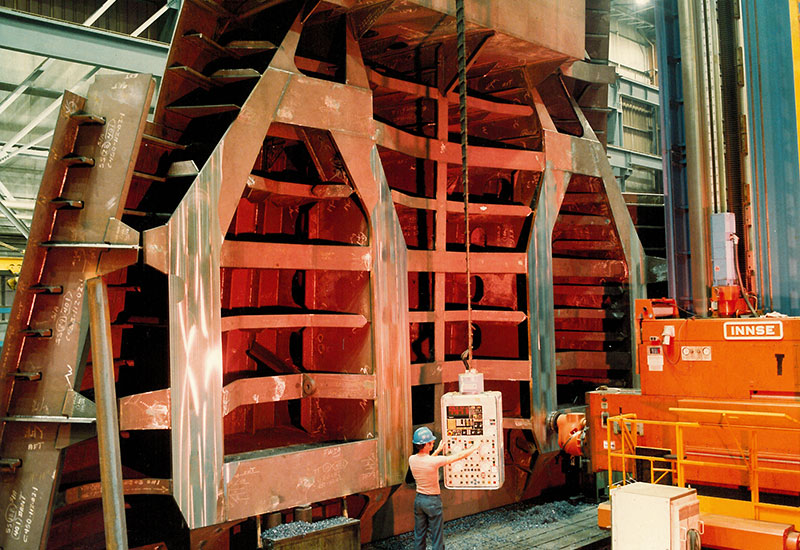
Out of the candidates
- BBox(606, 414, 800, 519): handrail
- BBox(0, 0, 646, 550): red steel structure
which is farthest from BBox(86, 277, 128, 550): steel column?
BBox(606, 414, 800, 519): handrail

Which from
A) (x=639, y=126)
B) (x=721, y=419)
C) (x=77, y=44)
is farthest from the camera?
(x=639, y=126)

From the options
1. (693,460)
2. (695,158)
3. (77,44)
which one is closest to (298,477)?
(693,460)

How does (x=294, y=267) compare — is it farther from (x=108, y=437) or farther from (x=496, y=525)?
(x=496, y=525)

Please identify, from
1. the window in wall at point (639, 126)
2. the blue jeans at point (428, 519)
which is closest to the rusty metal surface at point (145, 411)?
the blue jeans at point (428, 519)

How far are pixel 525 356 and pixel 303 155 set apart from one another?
3744mm

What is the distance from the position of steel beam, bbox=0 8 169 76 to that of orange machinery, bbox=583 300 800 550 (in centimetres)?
872

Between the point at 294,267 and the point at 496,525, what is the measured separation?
4.05 m

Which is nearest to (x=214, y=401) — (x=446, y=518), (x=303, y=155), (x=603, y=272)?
(x=303, y=155)

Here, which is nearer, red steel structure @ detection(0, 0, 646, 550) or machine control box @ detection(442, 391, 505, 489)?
red steel structure @ detection(0, 0, 646, 550)

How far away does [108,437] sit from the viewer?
216 inches

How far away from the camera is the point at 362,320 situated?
7484 millimetres

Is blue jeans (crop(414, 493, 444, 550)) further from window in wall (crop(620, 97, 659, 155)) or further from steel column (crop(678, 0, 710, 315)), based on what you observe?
window in wall (crop(620, 97, 659, 155))

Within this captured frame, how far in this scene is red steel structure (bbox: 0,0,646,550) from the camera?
5.91m

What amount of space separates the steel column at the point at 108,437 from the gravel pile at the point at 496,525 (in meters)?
3.23
